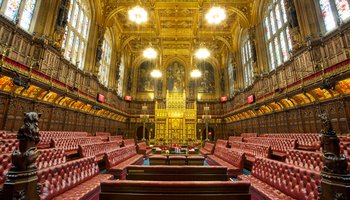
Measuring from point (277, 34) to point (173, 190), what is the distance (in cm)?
1545

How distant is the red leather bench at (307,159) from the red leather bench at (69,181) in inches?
218

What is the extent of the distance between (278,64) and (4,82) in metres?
17.9

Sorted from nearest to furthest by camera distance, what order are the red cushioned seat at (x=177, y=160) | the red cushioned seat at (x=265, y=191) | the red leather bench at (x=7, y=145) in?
the red cushioned seat at (x=265, y=191) < the red leather bench at (x=7, y=145) < the red cushioned seat at (x=177, y=160)

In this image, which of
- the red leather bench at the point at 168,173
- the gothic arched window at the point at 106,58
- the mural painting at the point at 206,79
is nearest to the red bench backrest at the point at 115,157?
the red leather bench at the point at 168,173

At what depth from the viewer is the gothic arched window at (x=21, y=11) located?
7914mm

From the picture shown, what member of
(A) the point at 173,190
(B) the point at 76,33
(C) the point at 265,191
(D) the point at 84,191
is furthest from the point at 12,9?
(C) the point at 265,191

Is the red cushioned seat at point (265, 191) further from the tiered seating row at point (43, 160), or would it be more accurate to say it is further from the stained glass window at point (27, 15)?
the stained glass window at point (27, 15)

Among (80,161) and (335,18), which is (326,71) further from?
(80,161)

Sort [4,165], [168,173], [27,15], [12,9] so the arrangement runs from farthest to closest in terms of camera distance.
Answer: [27,15]
[12,9]
[168,173]
[4,165]

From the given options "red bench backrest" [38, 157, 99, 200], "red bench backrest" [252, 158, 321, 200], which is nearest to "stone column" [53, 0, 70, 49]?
"red bench backrest" [38, 157, 99, 200]

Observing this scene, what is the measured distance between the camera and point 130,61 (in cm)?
2655

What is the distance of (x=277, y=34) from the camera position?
42.8 feet

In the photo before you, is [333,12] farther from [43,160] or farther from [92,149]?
[43,160]

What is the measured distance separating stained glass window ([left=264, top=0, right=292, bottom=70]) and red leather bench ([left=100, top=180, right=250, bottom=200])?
12928 mm
